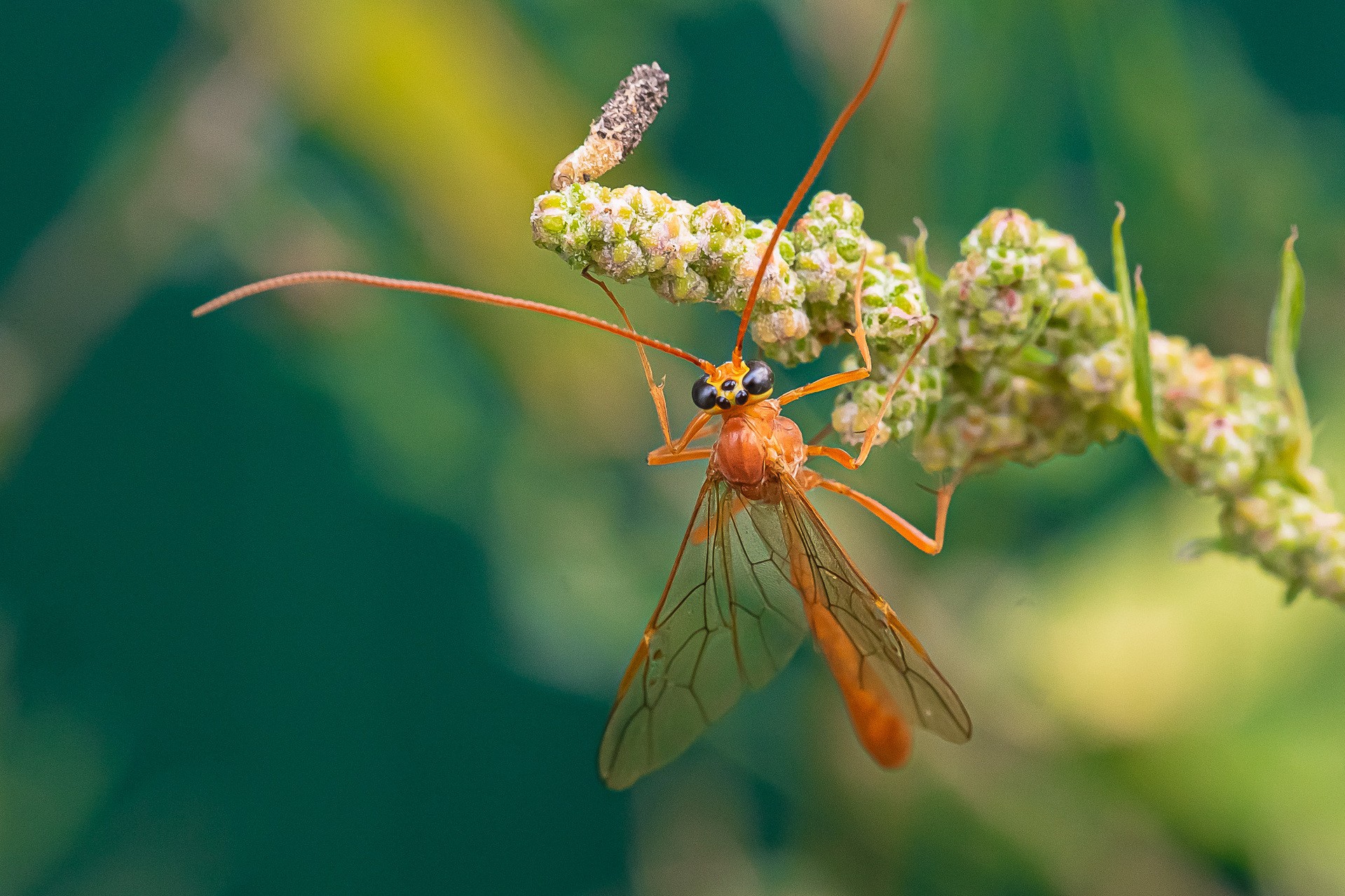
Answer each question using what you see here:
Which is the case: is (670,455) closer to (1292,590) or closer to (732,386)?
(732,386)

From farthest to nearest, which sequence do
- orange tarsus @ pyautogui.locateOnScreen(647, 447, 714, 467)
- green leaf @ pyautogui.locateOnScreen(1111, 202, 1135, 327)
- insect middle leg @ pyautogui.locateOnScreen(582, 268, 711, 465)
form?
1. orange tarsus @ pyautogui.locateOnScreen(647, 447, 714, 467)
2. insect middle leg @ pyautogui.locateOnScreen(582, 268, 711, 465)
3. green leaf @ pyautogui.locateOnScreen(1111, 202, 1135, 327)

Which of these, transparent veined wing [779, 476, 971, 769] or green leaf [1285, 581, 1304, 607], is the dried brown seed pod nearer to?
transparent veined wing [779, 476, 971, 769]

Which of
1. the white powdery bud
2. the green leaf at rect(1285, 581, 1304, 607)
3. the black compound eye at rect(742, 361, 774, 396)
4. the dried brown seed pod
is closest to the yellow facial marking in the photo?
the black compound eye at rect(742, 361, 774, 396)

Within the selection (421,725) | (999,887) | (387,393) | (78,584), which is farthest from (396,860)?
(999,887)

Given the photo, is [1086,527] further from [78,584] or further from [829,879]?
[78,584]

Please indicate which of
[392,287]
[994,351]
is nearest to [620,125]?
Result: [392,287]

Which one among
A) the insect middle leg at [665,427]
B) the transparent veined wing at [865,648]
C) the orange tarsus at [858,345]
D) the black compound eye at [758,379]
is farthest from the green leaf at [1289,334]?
the insect middle leg at [665,427]

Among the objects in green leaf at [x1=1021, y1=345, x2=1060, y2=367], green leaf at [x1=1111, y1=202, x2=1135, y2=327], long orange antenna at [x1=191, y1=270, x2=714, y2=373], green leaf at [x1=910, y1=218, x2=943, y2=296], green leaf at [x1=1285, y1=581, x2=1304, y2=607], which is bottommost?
long orange antenna at [x1=191, y1=270, x2=714, y2=373]
